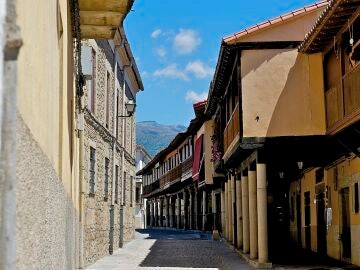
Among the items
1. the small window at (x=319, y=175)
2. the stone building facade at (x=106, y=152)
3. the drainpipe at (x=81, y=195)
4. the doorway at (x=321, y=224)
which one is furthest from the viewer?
the doorway at (x=321, y=224)

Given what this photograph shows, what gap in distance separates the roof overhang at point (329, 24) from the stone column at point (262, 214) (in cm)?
326

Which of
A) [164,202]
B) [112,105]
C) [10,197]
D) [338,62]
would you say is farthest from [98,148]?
[164,202]

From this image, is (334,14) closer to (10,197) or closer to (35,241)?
(35,241)

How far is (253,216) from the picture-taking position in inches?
690

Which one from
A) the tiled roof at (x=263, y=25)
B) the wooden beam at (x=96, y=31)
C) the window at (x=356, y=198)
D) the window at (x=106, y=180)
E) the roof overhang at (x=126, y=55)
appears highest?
the roof overhang at (x=126, y=55)

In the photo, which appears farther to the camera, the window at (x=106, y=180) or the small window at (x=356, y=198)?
the window at (x=106, y=180)

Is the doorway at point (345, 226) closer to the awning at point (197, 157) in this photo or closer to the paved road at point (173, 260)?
the paved road at point (173, 260)

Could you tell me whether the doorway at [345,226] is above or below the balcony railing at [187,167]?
below

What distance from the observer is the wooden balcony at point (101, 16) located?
9.43 m

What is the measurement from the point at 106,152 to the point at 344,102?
319 inches

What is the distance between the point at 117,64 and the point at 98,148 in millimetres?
5224

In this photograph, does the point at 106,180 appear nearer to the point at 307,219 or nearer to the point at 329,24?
the point at 307,219

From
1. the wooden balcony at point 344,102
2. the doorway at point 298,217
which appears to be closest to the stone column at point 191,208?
the doorway at point 298,217

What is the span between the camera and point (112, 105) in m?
20.7
